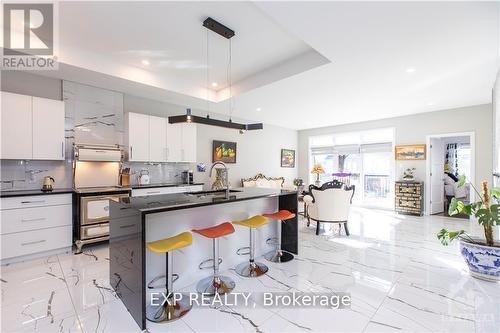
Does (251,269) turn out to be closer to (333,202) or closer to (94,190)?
(333,202)

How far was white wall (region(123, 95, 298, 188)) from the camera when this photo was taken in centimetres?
495

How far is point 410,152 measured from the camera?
626cm

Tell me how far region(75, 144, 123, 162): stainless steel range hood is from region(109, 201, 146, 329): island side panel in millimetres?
2004

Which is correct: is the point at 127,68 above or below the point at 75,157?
above

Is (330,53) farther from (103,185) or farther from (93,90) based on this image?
(103,185)

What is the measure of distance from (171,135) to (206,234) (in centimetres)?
321

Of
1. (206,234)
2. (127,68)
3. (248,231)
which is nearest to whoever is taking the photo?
(206,234)

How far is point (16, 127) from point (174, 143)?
2.38 m

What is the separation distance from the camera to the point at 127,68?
3703 mm

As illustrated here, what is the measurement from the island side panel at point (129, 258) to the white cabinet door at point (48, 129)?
2122mm

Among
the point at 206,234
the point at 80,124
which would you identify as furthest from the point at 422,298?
the point at 80,124

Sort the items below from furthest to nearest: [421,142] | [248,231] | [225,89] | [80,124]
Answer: [421,142], [225,89], [80,124], [248,231]

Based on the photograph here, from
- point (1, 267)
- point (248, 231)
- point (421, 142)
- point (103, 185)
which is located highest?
point (421, 142)

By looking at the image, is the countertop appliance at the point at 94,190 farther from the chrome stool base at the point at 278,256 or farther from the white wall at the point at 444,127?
the white wall at the point at 444,127
